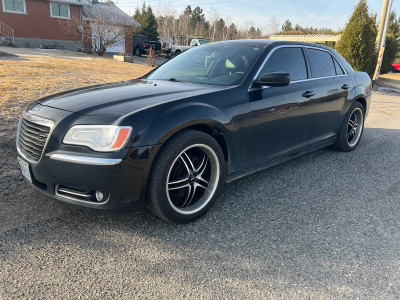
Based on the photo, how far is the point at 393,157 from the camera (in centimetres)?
505

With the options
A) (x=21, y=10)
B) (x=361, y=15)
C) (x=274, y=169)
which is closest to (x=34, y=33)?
(x=21, y=10)

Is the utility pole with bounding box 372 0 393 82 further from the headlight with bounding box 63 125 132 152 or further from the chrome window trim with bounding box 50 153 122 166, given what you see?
the chrome window trim with bounding box 50 153 122 166

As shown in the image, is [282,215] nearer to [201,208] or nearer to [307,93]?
[201,208]

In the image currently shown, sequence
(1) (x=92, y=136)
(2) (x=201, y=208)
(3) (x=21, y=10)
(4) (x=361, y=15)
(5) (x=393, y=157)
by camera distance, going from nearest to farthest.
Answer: (1) (x=92, y=136) < (2) (x=201, y=208) < (5) (x=393, y=157) < (4) (x=361, y=15) < (3) (x=21, y=10)

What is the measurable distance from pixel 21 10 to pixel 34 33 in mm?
1770

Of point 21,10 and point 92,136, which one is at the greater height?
point 21,10

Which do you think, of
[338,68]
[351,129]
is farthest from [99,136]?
[351,129]

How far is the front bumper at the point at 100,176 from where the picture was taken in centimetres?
238

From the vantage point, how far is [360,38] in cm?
1431

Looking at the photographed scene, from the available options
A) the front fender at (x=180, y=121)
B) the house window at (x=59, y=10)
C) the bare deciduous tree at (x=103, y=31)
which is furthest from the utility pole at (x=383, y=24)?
the house window at (x=59, y=10)

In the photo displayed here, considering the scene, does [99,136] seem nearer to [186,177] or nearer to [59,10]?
[186,177]

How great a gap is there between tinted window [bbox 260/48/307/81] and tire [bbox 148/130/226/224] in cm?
123

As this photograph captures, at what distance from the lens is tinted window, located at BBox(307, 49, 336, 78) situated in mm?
4359

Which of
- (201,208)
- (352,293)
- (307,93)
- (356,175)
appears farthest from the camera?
(356,175)
